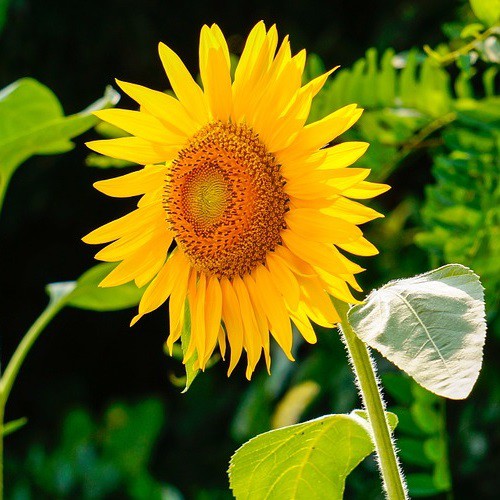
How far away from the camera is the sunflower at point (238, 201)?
1.88 feet

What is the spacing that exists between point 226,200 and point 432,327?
201mm

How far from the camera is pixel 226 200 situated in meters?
0.64

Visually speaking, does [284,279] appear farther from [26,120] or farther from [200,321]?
[26,120]

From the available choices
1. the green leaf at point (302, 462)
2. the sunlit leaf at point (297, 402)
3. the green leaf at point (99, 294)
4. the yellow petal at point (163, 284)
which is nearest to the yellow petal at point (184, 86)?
the yellow petal at point (163, 284)

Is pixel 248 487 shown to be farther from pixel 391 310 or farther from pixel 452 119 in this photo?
pixel 452 119

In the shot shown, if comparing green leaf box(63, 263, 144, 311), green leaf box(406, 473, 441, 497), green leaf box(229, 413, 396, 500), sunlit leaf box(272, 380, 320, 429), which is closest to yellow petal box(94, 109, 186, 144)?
green leaf box(229, 413, 396, 500)

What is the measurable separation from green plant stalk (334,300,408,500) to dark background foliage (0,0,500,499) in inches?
46.2

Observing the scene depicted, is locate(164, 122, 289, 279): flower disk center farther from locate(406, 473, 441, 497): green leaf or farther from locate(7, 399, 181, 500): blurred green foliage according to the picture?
locate(7, 399, 181, 500): blurred green foliage

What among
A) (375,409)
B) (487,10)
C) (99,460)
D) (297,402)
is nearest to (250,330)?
(375,409)

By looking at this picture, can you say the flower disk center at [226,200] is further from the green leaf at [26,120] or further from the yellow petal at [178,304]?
the green leaf at [26,120]

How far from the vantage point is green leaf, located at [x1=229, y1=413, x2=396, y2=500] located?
0.63m

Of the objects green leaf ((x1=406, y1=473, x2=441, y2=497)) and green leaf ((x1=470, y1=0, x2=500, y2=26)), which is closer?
green leaf ((x1=470, y1=0, x2=500, y2=26))

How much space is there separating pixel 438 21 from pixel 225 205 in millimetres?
1267

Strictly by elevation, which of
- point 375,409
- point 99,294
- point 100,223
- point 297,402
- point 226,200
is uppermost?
point 226,200
